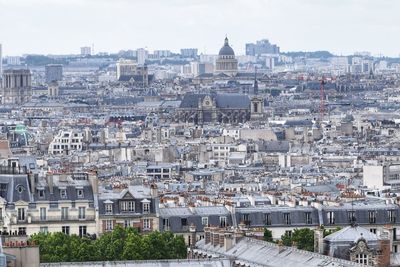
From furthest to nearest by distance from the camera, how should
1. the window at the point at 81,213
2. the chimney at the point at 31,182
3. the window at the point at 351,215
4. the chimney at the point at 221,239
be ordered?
the window at the point at 351,215, the window at the point at 81,213, the chimney at the point at 31,182, the chimney at the point at 221,239

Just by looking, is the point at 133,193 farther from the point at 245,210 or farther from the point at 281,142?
the point at 281,142

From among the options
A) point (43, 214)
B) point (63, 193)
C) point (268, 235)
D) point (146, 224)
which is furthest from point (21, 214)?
point (268, 235)

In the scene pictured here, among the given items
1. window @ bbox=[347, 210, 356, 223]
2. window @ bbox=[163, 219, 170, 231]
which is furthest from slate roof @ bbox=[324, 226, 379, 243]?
window @ bbox=[347, 210, 356, 223]

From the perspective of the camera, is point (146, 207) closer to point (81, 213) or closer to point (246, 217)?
point (81, 213)

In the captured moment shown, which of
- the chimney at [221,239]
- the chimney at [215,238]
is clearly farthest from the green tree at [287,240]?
the chimney at [221,239]

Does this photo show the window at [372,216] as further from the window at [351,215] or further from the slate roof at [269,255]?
the slate roof at [269,255]

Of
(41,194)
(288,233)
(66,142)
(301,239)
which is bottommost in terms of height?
(66,142)

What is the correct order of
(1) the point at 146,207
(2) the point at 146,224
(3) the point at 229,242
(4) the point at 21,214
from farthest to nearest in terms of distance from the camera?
(1) the point at 146,207 → (2) the point at 146,224 → (4) the point at 21,214 → (3) the point at 229,242
